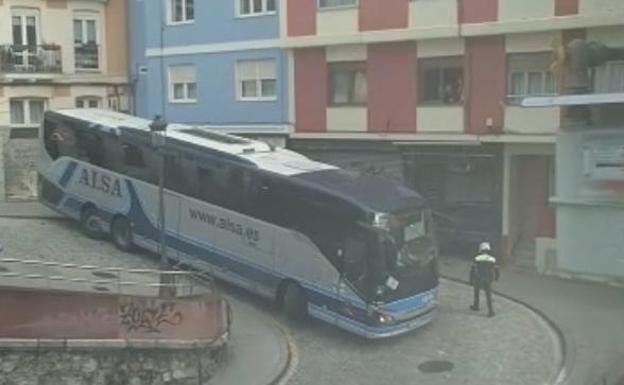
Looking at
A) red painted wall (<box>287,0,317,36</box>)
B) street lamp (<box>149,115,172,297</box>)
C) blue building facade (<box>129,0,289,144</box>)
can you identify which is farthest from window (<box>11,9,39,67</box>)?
street lamp (<box>149,115,172,297</box>)

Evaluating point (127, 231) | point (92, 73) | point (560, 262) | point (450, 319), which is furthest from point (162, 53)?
point (560, 262)

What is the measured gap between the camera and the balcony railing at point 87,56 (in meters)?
32.4

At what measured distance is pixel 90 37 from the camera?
3281cm

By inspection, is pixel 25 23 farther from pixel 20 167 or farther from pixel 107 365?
pixel 107 365

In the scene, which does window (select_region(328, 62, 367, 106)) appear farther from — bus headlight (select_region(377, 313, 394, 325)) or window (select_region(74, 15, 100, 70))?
window (select_region(74, 15, 100, 70))

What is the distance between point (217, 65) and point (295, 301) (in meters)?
12.1

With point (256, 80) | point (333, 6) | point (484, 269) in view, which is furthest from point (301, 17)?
point (484, 269)

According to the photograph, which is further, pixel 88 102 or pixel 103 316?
pixel 88 102

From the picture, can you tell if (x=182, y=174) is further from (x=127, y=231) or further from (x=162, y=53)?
(x=162, y=53)

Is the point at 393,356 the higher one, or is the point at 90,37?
the point at 90,37

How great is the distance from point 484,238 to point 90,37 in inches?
728

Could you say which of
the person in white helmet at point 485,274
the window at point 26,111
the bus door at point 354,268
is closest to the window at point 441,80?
the person in white helmet at point 485,274

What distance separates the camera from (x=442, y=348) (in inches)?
625

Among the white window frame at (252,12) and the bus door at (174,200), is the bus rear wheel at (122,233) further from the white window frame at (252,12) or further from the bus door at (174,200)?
the white window frame at (252,12)
